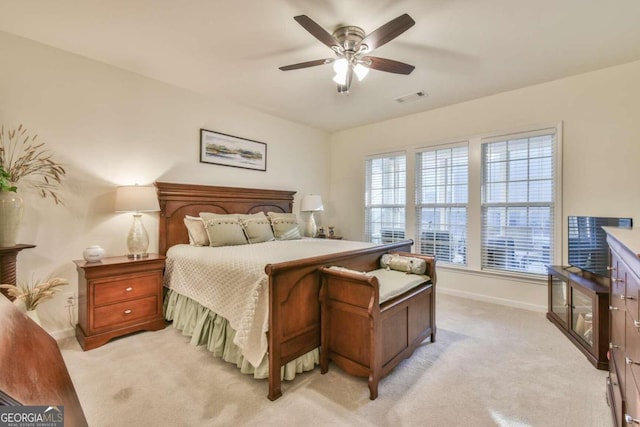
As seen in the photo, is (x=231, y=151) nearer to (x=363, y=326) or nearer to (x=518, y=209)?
(x=363, y=326)

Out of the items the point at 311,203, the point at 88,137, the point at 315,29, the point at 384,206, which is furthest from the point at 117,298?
the point at 384,206

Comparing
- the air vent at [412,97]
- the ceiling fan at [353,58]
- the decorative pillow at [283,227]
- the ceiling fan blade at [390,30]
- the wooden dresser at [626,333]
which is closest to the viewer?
the wooden dresser at [626,333]

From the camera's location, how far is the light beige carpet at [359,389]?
1630 millimetres

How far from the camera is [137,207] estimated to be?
8.98 feet

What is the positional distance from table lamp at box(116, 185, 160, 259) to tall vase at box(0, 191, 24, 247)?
2.17ft

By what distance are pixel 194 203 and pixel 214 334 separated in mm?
1779

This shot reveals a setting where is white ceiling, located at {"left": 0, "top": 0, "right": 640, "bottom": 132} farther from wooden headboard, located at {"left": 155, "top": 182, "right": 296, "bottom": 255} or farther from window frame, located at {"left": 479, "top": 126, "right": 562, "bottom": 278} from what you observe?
wooden headboard, located at {"left": 155, "top": 182, "right": 296, "bottom": 255}

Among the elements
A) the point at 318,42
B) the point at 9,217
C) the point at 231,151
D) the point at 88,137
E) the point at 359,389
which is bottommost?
the point at 359,389

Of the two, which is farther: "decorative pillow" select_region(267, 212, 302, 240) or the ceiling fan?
"decorative pillow" select_region(267, 212, 302, 240)

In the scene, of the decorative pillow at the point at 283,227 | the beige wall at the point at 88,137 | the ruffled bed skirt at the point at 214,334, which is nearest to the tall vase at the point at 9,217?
the beige wall at the point at 88,137

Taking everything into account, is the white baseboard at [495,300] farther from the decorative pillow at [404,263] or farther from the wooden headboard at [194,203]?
the wooden headboard at [194,203]

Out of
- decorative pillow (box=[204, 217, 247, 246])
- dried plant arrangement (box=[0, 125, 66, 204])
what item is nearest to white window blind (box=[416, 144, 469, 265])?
decorative pillow (box=[204, 217, 247, 246])

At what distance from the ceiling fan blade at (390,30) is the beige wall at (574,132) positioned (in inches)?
93.9

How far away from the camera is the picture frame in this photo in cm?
370
